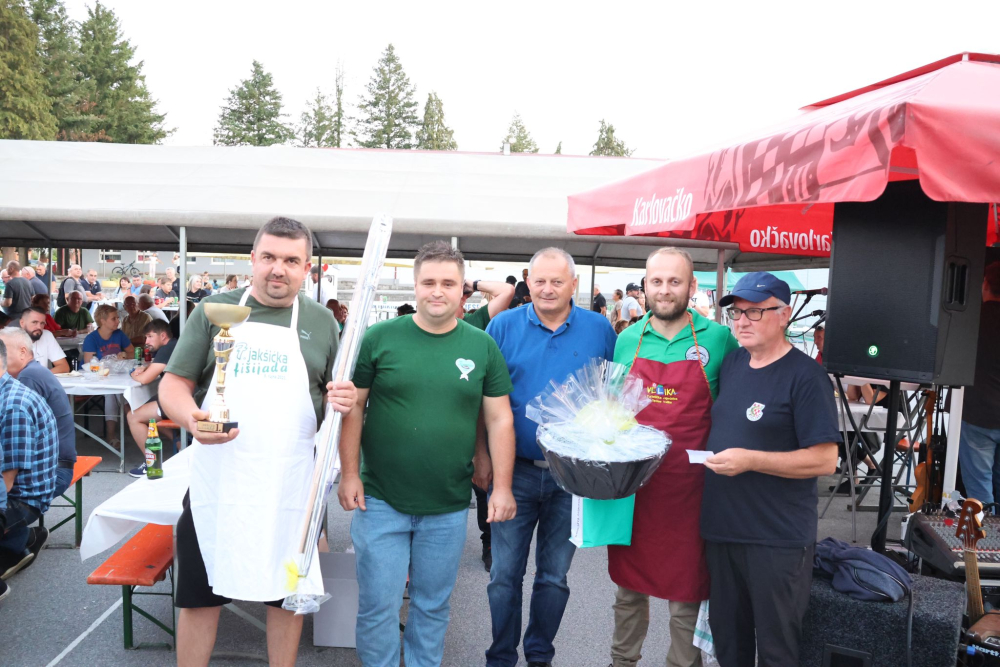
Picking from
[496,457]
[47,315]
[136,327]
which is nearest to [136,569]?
[496,457]

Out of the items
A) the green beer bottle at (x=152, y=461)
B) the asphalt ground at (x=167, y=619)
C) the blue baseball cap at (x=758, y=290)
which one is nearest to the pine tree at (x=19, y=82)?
the green beer bottle at (x=152, y=461)

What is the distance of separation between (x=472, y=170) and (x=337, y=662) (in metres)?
6.83

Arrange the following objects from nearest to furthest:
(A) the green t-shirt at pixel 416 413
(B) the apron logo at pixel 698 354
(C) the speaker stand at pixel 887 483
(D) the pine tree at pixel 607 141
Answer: (A) the green t-shirt at pixel 416 413
(B) the apron logo at pixel 698 354
(C) the speaker stand at pixel 887 483
(D) the pine tree at pixel 607 141

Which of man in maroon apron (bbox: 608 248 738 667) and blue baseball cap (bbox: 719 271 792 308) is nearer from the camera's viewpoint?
blue baseball cap (bbox: 719 271 792 308)

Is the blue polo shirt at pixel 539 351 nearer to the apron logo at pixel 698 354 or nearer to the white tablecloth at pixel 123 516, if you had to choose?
the apron logo at pixel 698 354

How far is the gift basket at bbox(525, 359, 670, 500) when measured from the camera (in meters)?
2.32

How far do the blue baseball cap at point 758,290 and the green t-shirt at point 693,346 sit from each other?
280 millimetres

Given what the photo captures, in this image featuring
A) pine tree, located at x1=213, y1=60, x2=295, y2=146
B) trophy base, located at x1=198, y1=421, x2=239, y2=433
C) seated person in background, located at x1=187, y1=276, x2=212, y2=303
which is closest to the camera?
trophy base, located at x1=198, y1=421, x2=239, y2=433

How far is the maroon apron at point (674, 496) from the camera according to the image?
2.64 meters

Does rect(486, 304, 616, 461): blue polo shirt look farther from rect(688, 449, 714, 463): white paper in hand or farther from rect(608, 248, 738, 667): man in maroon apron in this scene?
rect(688, 449, 714, 463): white paper in hand

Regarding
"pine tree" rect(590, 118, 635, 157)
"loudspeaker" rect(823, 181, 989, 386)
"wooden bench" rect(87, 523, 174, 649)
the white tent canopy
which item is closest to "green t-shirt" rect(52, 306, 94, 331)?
the white tent canopy

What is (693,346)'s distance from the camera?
2.70 metres

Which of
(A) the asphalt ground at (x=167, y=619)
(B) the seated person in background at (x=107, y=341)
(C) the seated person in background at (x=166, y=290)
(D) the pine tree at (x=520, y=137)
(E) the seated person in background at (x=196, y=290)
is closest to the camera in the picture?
(A) the asphalt ground at (x=167, y=619)

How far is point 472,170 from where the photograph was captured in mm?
8859
